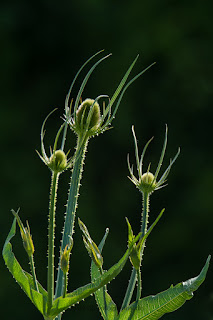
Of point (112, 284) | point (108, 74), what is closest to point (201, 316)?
point (112, 284)

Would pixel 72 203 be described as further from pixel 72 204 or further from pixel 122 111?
pixel 122 111

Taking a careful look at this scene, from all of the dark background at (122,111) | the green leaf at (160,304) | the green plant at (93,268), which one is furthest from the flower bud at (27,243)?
the dark background at (122,111)

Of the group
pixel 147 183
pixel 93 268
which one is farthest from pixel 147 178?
pixel 93 268

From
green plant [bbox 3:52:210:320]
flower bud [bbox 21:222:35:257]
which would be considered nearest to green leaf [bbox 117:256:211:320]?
green plant [bbox 3:52:210:320]

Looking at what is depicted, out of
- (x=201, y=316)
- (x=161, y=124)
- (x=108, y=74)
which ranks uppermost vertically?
(x=108, y=74)

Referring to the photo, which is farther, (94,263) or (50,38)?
(50,38)

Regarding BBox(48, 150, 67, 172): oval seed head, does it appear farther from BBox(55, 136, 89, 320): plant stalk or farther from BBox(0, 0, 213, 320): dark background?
Answer: BBox(0, 0, 213, 320): dark background

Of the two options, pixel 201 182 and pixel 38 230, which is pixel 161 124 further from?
pixel 38 230

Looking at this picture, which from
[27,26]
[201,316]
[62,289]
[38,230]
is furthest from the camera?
[27,26]

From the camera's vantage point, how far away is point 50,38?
360 cm

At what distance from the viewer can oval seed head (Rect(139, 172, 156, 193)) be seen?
74cm

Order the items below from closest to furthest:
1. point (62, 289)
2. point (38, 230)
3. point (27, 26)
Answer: point (62, 289) < point (38, 230) < point (27, 26)

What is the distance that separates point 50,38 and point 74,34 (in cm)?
12

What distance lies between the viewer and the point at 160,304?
Result: 2.21 feet
